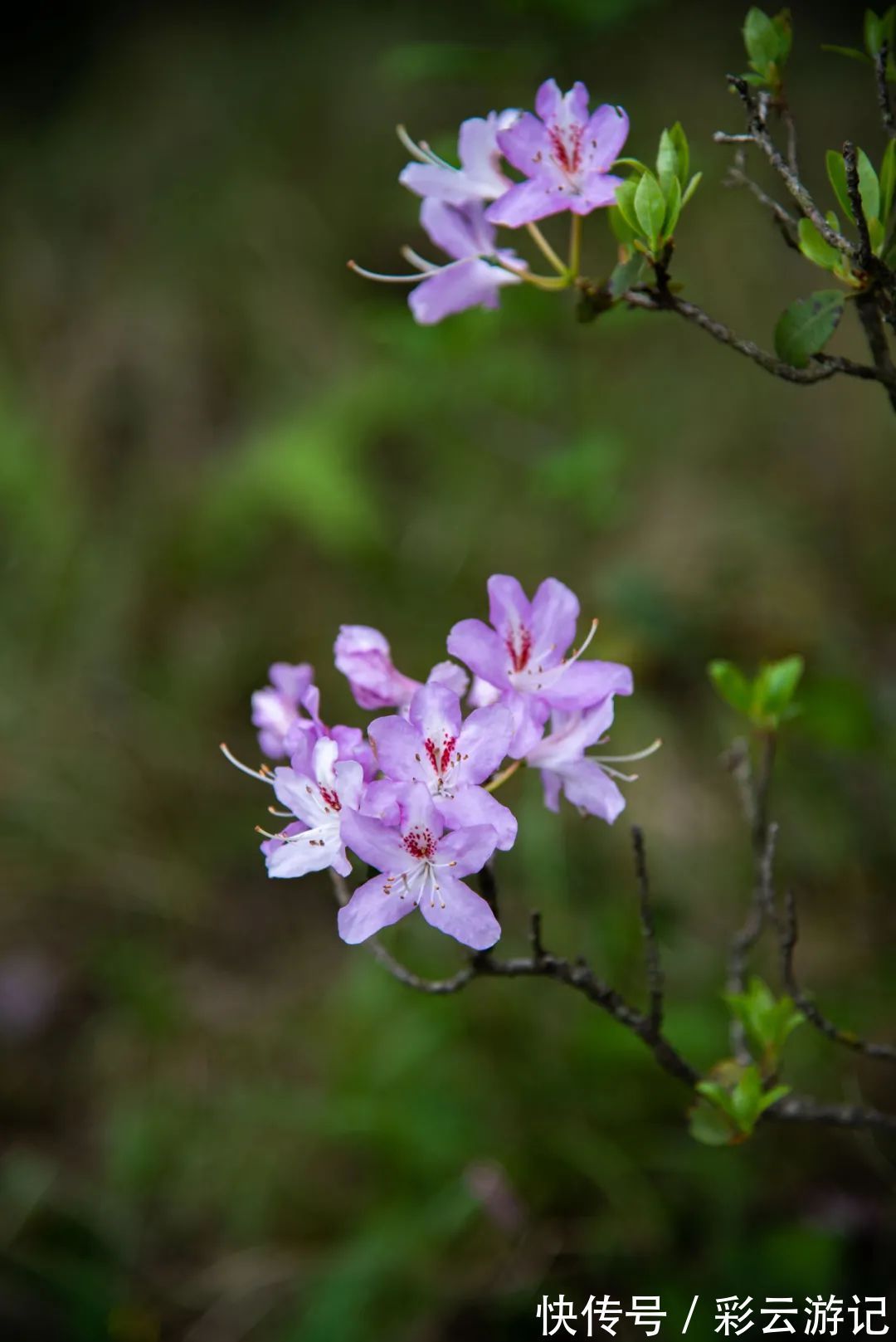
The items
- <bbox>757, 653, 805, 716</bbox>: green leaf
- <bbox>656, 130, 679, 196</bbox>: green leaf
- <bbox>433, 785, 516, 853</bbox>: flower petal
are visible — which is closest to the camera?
<bbox>433, 785, 516, 853</bbox>: flower petal

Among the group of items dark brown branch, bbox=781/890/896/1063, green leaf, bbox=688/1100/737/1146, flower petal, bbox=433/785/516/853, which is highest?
flower petal, bbox=433/785/516/853

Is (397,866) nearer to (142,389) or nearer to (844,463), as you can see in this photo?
(844,463)

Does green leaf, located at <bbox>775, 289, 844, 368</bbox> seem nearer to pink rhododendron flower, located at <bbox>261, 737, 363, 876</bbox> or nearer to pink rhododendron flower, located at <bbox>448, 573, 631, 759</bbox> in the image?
pink rhododendron flower, located at <bbox>448, 573, 631, 759</bbox>

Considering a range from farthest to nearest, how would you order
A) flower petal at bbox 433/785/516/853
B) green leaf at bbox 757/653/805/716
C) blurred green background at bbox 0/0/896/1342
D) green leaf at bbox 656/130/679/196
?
blurred green background at bbox 0/0/896/1342
green leaf at bbox 757/653/805/716
green leaf at bbox 656/130/679/196
flower petal at bbox 433/785/516/853

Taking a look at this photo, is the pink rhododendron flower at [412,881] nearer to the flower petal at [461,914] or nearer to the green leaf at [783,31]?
the flower petal at [461,914]

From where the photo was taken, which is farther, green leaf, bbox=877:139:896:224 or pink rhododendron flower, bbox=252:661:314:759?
pink rhododendron flower, bbox=252:661:314:759

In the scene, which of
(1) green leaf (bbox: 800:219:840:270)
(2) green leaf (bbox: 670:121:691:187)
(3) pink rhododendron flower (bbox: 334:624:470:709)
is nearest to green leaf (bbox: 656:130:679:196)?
(2) green leaf (bbox: 670:121:691:187)

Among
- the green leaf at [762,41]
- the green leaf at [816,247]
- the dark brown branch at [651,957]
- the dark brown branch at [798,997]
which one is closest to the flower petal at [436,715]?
the dark brown branch at [651,957]

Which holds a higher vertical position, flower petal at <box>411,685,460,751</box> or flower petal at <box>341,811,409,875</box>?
flower petal at <box>411,685,460,751</box>
